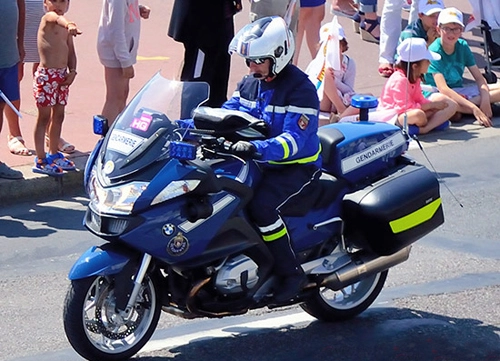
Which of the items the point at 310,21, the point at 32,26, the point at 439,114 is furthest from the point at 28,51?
the point at 439,114

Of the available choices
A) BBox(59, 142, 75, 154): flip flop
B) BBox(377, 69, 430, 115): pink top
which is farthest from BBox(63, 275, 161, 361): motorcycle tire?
BBox(377, 69, 430, 115): pink top

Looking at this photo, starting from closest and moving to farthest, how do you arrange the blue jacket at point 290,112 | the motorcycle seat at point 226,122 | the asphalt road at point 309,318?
1. the motorcycle seat at point 226,122
2. the blue jacket at point 290,112
3. the asphalt road at point 309,318

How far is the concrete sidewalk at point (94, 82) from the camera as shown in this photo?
8.75m

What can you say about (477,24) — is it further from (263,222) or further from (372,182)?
(263,222)

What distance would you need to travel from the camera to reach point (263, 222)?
222 inches

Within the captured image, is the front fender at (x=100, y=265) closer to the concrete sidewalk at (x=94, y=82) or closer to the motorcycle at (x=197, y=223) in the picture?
the motorcycle at (x=197, y=223)

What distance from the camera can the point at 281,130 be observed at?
18.8 feet

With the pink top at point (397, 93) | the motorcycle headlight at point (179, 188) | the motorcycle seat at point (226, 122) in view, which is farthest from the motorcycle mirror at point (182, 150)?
the pink top at point (397, 93)

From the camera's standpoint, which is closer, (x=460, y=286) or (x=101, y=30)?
(x=460, y=286)

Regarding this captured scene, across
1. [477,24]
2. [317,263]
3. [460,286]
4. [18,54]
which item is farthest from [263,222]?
[477,24]

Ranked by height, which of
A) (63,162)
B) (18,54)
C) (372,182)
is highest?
(372,182)

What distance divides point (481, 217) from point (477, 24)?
4.57 m

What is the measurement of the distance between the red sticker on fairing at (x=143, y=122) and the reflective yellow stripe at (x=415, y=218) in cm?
148

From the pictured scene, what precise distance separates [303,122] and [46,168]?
11.8 feet
